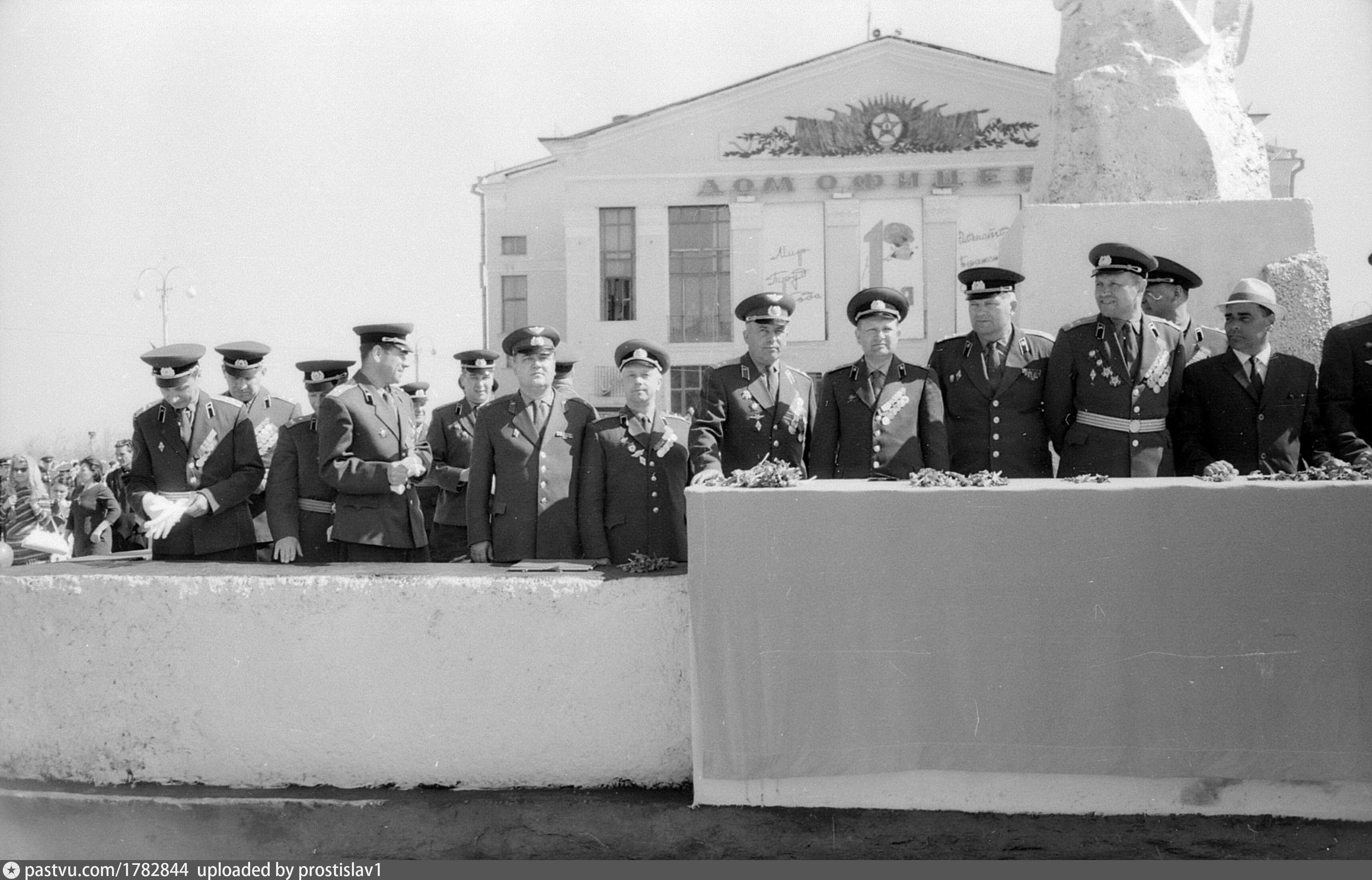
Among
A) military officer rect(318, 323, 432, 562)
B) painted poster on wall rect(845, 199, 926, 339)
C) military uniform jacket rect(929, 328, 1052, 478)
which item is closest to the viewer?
military uniform jacket rect(929, 328, 1052, 478)

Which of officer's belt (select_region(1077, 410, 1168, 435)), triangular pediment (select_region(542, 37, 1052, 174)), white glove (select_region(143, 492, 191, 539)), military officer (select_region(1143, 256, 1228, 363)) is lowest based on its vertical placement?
white glove (select_region(143, 492, 191, 539))

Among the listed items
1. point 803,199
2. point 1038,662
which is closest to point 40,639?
point 1038,662

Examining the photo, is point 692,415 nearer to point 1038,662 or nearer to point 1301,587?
point 1038,662

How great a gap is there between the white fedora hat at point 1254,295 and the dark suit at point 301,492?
149 inches

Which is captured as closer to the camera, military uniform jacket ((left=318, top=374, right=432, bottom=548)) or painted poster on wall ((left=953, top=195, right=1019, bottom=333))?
military uniform jacket ((left=318, top=374, right=432, bottom=548))

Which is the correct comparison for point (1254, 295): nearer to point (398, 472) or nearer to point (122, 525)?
point (398, 472)

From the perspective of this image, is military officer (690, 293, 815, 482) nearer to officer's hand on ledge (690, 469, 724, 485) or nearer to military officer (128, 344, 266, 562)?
officer's hand on ledge (690, 469, 724, 485)

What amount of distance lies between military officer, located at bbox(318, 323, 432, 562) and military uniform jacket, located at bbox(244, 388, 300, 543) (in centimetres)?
38

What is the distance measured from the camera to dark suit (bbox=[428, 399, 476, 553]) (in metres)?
6.30

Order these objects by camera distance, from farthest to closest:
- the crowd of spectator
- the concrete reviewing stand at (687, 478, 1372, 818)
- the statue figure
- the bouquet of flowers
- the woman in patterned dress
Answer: the woman in patterned dress
the crowd of spectator
the statue figure
the bouquet of flowers
the concrete reviewing stand at (687, 478, 1372, 818)

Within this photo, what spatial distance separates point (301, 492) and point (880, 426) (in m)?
2.54

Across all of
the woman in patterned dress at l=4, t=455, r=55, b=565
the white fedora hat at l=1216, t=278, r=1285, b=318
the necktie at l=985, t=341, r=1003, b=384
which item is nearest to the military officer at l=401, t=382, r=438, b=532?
the necktie at l=985, t=341, r=1003, b=384

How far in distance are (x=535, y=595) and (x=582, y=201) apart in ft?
89.7

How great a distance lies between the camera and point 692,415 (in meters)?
4.88
